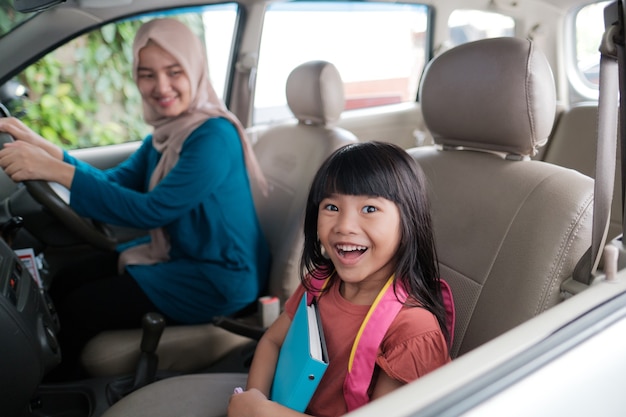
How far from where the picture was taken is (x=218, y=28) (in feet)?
9.48

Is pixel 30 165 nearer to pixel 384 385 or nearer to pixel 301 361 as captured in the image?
pixel 301 361

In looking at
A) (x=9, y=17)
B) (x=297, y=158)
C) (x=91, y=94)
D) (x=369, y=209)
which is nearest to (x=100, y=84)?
(x=91, y=94)

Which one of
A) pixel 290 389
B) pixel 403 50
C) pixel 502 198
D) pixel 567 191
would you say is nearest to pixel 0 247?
pixel 290 389

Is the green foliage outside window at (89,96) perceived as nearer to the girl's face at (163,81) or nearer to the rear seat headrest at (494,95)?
the girl's face at (163,81)

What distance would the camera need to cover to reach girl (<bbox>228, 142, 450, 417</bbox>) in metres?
1.11

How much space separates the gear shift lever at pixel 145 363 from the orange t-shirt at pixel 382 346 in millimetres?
607

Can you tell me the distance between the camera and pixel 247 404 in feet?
3.78

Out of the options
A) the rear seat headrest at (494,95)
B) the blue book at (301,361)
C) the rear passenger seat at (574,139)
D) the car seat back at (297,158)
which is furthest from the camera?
the rear passenger seat at (574,139)

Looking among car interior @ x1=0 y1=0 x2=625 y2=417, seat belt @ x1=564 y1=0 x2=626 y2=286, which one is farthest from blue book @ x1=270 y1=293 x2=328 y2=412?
seat belt @ x1=564 y1=0 x2=626 y2=286

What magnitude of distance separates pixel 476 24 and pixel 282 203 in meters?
1.78

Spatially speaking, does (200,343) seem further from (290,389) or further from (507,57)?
(507,57)

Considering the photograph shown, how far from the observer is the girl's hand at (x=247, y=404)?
1.13 m

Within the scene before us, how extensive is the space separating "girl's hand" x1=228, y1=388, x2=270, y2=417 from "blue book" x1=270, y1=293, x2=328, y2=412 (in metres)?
0.05

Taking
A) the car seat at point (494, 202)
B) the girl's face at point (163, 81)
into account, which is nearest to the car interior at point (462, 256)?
the car seat at point (494, 202)
